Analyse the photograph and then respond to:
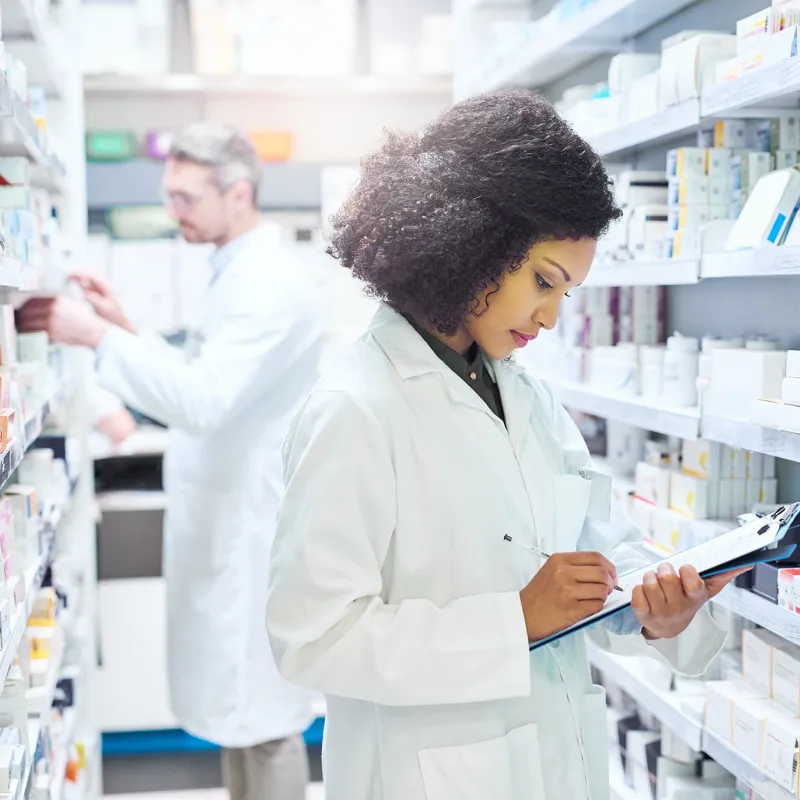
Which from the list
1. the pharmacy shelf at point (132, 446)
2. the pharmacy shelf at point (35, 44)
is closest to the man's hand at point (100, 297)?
the pharmacy shelf at point (35, 44)

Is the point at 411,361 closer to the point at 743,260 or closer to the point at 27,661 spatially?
the point at 743,260

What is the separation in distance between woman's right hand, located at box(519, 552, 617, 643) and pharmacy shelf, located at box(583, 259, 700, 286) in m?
0.80

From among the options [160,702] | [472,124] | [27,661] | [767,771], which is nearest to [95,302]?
[27,661]

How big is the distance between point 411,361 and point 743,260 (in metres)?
0.66

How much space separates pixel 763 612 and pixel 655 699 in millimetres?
535

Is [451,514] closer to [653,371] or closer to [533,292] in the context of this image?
[533,292]

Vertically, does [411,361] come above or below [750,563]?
above

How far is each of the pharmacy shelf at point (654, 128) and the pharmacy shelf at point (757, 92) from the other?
0.04m

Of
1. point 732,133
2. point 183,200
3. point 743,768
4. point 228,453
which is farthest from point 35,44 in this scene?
point 743,768

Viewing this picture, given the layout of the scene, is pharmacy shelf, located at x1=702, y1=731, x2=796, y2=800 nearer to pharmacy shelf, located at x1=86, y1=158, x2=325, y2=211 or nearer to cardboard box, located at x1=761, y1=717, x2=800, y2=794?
cardboard box, located at x1=761, y1=717, x2=800, y2=794

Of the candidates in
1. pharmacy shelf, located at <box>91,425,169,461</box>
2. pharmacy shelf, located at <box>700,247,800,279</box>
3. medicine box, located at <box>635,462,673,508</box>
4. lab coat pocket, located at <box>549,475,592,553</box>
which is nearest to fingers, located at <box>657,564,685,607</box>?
lab coat pocket, located at <box>549,475,592,553</box>

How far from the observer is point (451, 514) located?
1457 millimetres

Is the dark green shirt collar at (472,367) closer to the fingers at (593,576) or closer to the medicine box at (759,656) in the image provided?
the fingers at (593,576)

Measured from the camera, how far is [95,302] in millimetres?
3129
